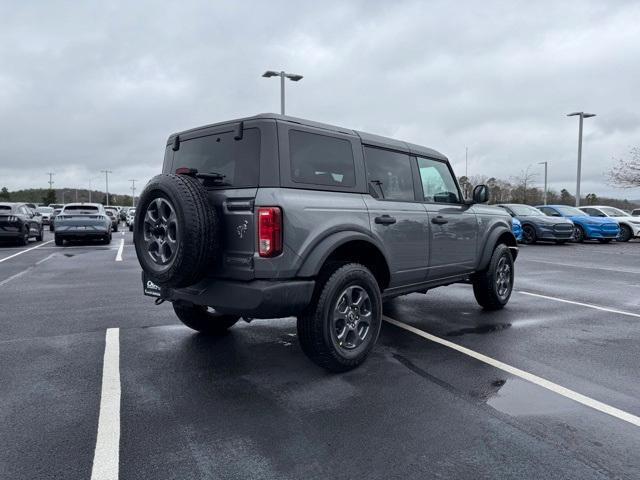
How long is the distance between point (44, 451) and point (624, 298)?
7.93 m

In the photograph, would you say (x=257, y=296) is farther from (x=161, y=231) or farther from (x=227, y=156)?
(x=227, y=156)

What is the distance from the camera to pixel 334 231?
386cm

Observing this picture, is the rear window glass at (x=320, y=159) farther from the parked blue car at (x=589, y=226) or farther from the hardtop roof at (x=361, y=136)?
the parked blue car at (x=589, y=226)

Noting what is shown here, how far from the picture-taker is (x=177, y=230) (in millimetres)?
3504

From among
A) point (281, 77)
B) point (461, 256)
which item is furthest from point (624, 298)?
point (281, 77)

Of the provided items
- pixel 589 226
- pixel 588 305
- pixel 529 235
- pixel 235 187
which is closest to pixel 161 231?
pixel 235 187

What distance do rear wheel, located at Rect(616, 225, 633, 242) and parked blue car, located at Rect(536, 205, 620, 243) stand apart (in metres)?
1.89

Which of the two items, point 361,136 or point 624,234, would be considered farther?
point 624,234

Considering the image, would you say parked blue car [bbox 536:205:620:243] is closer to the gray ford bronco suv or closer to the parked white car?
the parked white car

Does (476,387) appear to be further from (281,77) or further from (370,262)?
(281,77)

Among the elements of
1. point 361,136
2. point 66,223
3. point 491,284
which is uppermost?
point 361,136

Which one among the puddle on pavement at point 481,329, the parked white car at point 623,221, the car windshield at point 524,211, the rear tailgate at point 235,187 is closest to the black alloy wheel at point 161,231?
the rear tailgate at point 235,187

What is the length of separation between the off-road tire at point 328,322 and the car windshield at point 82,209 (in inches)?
624

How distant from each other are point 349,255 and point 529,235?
17361mm
